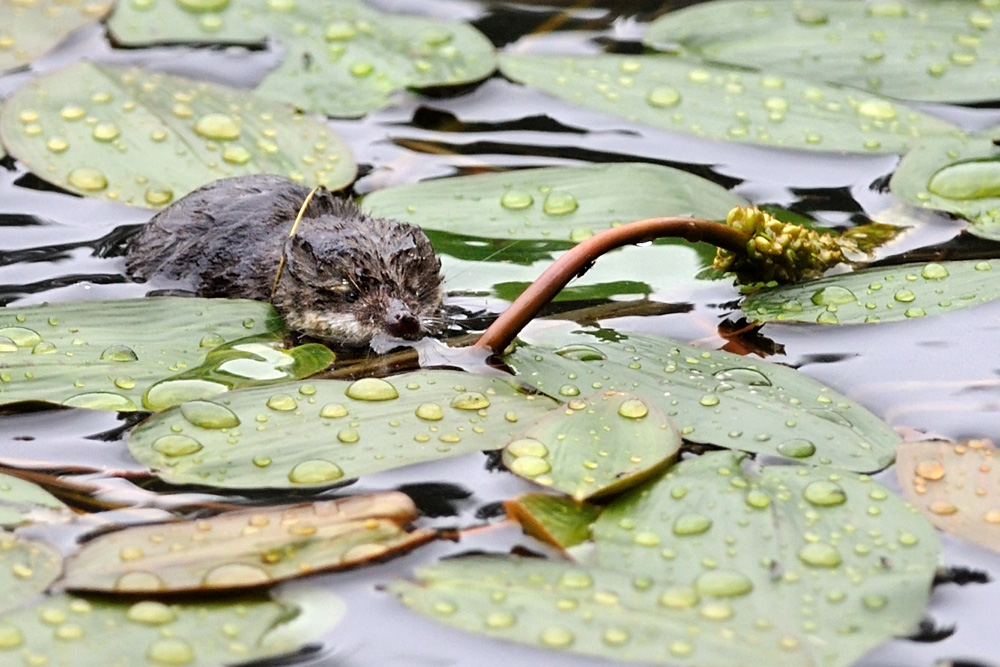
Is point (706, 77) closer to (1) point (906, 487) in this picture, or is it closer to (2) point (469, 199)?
(2) point (469, 199)

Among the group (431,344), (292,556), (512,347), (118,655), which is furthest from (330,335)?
(118,655)

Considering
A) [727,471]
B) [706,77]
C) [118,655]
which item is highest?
[706,77]

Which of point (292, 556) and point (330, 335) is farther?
point (330, 335)

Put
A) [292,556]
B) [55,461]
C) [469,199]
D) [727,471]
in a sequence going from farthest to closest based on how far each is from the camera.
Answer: [469,199]
[55,461]
[727,471]
[292,556]

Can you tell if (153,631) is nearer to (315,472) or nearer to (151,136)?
(315,472)

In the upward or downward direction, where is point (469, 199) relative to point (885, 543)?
upward

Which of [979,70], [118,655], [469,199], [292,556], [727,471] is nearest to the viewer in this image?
[118,655]
